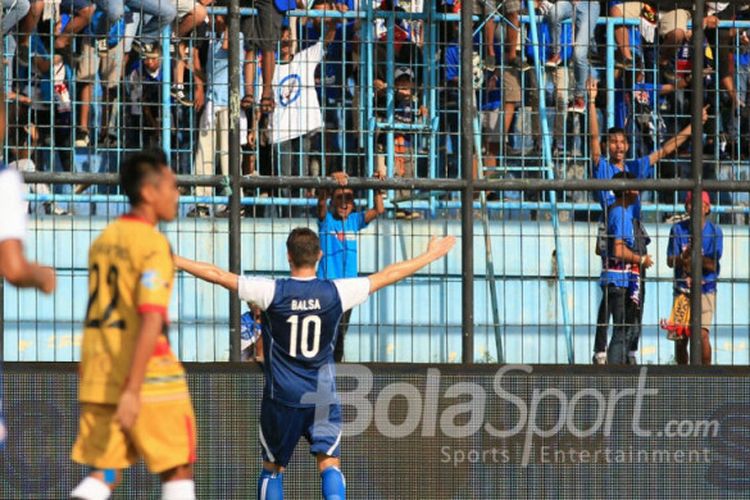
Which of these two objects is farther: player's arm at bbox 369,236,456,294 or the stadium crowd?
the stadium crowd

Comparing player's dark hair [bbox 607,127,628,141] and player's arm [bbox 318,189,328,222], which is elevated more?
player's dark hair [bbox 607,127,628,141]

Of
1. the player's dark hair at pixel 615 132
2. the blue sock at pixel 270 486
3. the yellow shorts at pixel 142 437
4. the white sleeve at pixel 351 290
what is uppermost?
the player's dark hair at pixel 615 132

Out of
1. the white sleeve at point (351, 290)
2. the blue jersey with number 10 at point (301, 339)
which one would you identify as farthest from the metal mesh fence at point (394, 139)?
the white sleeve at point (351, 290)

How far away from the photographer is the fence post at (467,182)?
11.6m

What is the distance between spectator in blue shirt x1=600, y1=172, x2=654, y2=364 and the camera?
11867mm

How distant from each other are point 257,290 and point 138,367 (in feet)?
10.4

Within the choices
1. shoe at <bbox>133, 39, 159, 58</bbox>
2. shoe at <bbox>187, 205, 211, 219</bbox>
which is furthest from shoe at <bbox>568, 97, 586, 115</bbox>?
shoe at <bbox>133, 39, 159, 58</bbox>

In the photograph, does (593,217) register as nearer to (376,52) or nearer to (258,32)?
(376,52)

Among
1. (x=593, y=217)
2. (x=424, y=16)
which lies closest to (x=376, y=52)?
(x=424, y=16)

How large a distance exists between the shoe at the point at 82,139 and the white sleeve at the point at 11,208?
13.0 ft

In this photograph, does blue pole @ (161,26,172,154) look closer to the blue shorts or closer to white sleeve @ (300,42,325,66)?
white sleeve @ (300,42,325,66)

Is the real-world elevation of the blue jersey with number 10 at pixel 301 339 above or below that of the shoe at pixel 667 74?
below

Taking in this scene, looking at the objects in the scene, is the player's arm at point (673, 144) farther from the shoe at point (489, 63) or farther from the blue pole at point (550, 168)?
the shoe at point (489, 63)

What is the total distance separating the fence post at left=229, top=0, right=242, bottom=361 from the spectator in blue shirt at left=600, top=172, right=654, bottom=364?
2.75 meters
